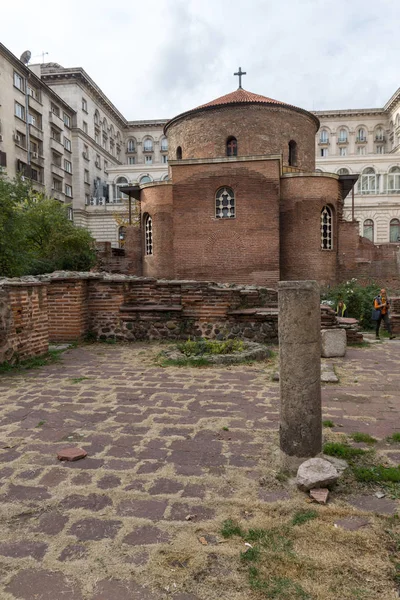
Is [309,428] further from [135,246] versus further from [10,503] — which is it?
[135,246]

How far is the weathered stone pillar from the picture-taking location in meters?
→ 3.30

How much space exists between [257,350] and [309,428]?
427 centimetres

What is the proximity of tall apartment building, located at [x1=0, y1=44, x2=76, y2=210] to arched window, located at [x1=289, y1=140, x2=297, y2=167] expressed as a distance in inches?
691

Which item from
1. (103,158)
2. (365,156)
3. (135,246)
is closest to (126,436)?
(135,246)

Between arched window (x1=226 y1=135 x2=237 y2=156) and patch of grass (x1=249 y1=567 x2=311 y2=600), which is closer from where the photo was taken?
patch of grass (x1=249 y1=567 x2=311 y2=600)

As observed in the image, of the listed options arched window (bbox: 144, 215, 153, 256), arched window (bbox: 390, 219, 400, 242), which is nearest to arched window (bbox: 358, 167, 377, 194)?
arched window (bbox: 390, 219, 400, 242)

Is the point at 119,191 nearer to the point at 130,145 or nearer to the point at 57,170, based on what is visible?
the point at 57,170

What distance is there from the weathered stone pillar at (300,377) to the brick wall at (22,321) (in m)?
5.15

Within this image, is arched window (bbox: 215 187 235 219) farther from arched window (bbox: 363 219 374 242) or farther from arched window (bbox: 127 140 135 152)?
arched window (bbox: 127 140 135 152)

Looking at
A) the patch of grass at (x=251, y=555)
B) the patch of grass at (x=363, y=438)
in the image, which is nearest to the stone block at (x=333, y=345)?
the patch of grass at (x=363, y=438)

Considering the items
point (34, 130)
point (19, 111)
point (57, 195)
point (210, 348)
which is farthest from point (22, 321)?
point (57, 195)

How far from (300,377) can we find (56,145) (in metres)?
41.0

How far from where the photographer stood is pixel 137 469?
3.39 metres

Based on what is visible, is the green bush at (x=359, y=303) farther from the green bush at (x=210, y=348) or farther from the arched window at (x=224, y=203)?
the green bush at (x=210, y=348)
